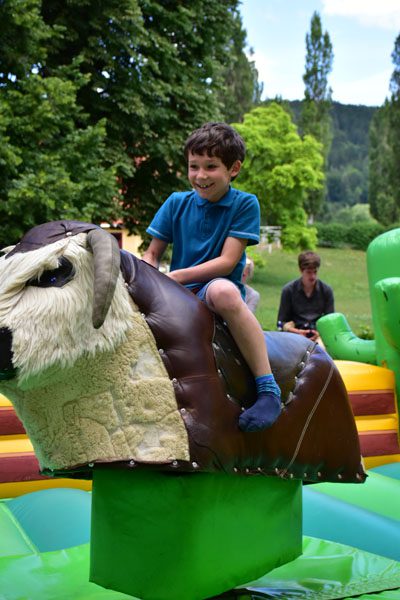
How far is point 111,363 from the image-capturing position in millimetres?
2068

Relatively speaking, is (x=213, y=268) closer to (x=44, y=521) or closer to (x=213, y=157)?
(x=213, y=157)

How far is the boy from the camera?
2.26 m

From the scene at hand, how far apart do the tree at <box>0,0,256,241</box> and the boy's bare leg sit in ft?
26.1

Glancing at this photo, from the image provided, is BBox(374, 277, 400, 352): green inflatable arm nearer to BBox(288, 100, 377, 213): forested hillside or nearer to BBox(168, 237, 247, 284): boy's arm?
BBox(168, 237, 247, 284): boy's arm

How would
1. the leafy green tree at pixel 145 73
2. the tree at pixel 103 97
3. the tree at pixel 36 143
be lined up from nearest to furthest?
the tree at pixel 36 143 → the tree at pixel 103 97 → the leafy green tree at pixel 145 73

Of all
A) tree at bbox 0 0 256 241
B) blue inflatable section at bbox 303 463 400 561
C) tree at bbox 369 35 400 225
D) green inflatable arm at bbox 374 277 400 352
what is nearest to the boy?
blue inflatable section at bbox 303 463 400 561

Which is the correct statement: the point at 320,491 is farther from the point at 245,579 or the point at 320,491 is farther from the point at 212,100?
the point at 212,100

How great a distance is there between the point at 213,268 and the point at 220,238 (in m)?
0.13

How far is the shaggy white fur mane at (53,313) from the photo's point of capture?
6.30 feet

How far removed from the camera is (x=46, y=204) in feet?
32.9

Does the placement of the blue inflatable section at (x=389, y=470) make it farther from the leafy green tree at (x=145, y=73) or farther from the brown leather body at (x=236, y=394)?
the leafy green tree at (x=145, y=73)

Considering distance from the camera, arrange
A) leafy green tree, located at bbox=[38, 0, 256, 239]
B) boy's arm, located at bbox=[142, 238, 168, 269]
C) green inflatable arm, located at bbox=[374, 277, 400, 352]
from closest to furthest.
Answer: boy's arm, located at bbox=[142, 238, 168, 269], green inflatable arm, located at bbox=[374, 277, 400, 352], leafy green tree, located at bbox=[38, 0, 256, 239]

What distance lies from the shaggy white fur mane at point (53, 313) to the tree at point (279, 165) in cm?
2141

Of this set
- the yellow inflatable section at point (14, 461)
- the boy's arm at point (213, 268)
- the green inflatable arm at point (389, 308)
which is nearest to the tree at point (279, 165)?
the green inflatable arm at point (389, 308)
